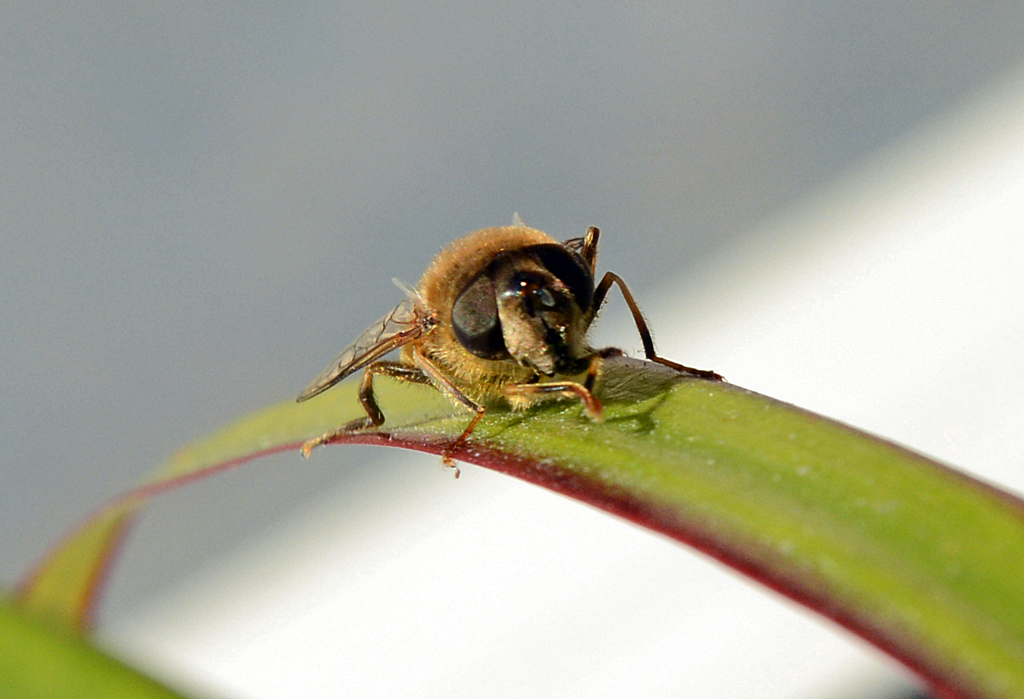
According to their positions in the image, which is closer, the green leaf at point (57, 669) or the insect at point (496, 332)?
the green leaf at point (57, 669)

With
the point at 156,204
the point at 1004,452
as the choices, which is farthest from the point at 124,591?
the point at 1004,452

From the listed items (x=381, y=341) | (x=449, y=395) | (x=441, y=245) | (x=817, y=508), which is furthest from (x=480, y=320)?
(x=441, y=245)

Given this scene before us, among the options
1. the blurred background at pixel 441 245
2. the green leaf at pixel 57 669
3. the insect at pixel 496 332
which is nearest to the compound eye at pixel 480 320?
the insect at pixel 496 332

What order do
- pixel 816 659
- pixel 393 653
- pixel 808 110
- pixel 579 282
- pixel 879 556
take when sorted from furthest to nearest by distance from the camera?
pixel 808 110, pixel 393 653, pixel 816 659, pixel 579 282, pixel 879 556

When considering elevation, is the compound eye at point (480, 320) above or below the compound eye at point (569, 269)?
below

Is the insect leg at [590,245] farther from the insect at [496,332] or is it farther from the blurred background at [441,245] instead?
the blurred background at [441,245]

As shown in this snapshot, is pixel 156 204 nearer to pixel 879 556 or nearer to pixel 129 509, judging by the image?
pixel 129 509

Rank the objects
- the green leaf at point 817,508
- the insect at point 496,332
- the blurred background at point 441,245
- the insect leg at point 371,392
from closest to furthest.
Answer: the green leaf at point 817,508
the insect at point 496,332
the insect leg at point 371,392
the blurred background at point 441,245
